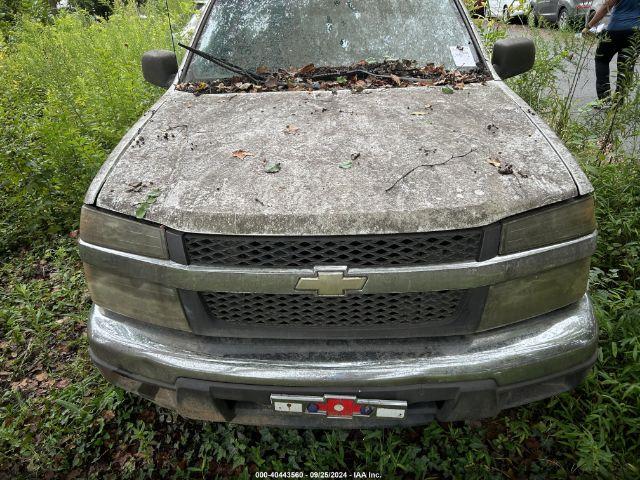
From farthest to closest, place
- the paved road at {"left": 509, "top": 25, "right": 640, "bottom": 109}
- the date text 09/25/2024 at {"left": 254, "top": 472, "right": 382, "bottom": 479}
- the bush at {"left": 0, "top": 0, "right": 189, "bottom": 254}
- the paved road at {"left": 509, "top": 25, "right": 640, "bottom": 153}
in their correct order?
the paved road at {"left": 509, "top": 25, "right": 640, "bottom": 109}, the paved road at {"left": 509, "top": 25, "right": 640, "bottom": 153}, the bush at {"left": 0, "top": 0, "right": 189, "bottom": 254}, the date text 09/25/2024 at {"left": 254, "top": 472, "right": 382, "bottom": 479}

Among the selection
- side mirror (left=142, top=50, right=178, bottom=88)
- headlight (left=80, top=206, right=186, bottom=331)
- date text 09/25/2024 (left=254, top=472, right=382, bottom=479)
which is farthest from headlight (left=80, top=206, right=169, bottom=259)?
side mirror (left=142, top=50, right=178, bottom=88)

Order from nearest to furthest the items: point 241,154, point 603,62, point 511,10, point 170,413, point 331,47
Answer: point 241,154
point 170,413
point 331,47
point 511,10
point 603,62

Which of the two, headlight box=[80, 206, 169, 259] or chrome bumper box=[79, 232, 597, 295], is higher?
headlight box=[80, 206, 169, 259]

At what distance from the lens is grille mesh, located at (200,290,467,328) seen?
1652mm

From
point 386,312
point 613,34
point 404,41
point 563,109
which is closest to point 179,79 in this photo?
point 404,41

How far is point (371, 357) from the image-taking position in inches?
64.8

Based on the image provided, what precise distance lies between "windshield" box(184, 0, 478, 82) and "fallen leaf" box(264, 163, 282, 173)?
3.72 ft

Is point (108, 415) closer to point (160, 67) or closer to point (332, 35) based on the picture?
point (160, 67)

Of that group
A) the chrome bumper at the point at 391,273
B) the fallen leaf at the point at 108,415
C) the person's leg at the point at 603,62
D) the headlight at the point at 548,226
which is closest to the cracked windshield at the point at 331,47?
the headlight at the point at 548,226

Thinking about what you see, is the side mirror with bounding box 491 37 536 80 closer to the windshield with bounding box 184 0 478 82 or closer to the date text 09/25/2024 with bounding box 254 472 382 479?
the windshield with bounding box 184 0 478 82

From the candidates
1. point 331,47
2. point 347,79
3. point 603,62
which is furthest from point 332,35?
point 603,62

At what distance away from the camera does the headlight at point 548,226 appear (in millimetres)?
1582

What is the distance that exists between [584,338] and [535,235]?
0.46 metres

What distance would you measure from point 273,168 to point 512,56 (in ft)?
5.74
